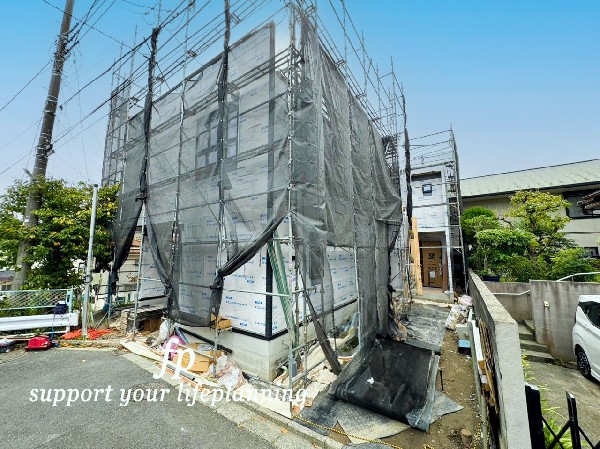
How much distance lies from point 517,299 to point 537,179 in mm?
11854

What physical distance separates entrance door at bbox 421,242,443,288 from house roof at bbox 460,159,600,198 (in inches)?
170

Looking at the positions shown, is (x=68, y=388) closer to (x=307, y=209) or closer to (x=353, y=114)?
(x=307, y=209)

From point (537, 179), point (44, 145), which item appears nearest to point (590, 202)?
point (537, 179)

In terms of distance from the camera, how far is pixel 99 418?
339cm

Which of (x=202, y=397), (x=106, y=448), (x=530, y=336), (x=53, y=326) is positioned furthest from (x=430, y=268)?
(x=53, y=326)

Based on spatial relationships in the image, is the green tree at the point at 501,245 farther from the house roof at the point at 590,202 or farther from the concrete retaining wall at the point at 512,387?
the concrete retaining wall at the point at 512,387

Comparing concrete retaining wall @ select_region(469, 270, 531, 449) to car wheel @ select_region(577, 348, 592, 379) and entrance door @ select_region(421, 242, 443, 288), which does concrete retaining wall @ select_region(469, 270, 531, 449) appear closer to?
car wheel @ select_region(577, 348, 592, 379)

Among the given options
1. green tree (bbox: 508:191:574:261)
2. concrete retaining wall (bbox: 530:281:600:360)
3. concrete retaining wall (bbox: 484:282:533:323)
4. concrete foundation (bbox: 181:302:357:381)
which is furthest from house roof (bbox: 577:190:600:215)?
concrete foundation (bbox: 181:302:357:381)

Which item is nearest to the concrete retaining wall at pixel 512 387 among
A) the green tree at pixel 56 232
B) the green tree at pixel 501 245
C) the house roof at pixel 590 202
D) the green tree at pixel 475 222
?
the house roof at pixel 590 202

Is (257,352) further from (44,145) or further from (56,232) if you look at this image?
(44,145)

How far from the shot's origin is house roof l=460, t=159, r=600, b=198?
13.0m

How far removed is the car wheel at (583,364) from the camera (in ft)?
15.5

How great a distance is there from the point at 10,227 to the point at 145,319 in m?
4.79

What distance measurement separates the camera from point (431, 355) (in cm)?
488
